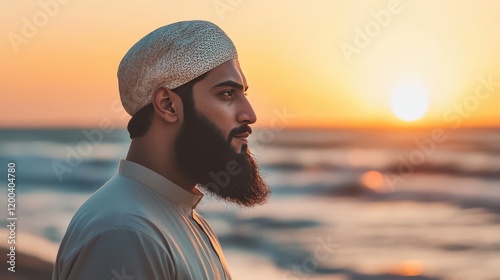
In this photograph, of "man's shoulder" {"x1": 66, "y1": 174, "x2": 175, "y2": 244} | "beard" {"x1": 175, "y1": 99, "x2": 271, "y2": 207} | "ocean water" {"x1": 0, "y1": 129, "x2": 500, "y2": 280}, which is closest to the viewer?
"man's shoulder" {"x1": 66, "y1": 174, "x2": 175, "y2": 244}

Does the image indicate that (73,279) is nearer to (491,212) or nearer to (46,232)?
(46,232)

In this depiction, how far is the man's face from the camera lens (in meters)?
2.10

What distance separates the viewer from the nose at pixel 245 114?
2.10 meters

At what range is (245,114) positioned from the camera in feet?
6.90

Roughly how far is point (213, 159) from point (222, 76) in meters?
0.21

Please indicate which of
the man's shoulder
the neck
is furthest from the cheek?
the man's shoulder

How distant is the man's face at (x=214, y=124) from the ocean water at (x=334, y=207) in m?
0.95

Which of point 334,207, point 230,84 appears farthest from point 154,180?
point 334,207

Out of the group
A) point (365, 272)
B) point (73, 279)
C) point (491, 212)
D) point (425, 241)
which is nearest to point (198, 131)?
point (73, 279)

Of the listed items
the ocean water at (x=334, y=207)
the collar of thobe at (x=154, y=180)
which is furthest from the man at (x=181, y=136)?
the ocean water at (x=334, y=207)

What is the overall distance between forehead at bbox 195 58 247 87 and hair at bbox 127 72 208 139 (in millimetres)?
15

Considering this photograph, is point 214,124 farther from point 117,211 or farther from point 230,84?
point 117,211

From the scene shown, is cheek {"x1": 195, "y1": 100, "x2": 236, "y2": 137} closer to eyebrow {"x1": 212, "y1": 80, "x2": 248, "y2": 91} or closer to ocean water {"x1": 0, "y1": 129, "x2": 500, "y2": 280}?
eyebrow {"x1": 212, "y1": 80, "x2": 248, "y2": 91}

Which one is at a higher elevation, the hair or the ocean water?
the ocean water
